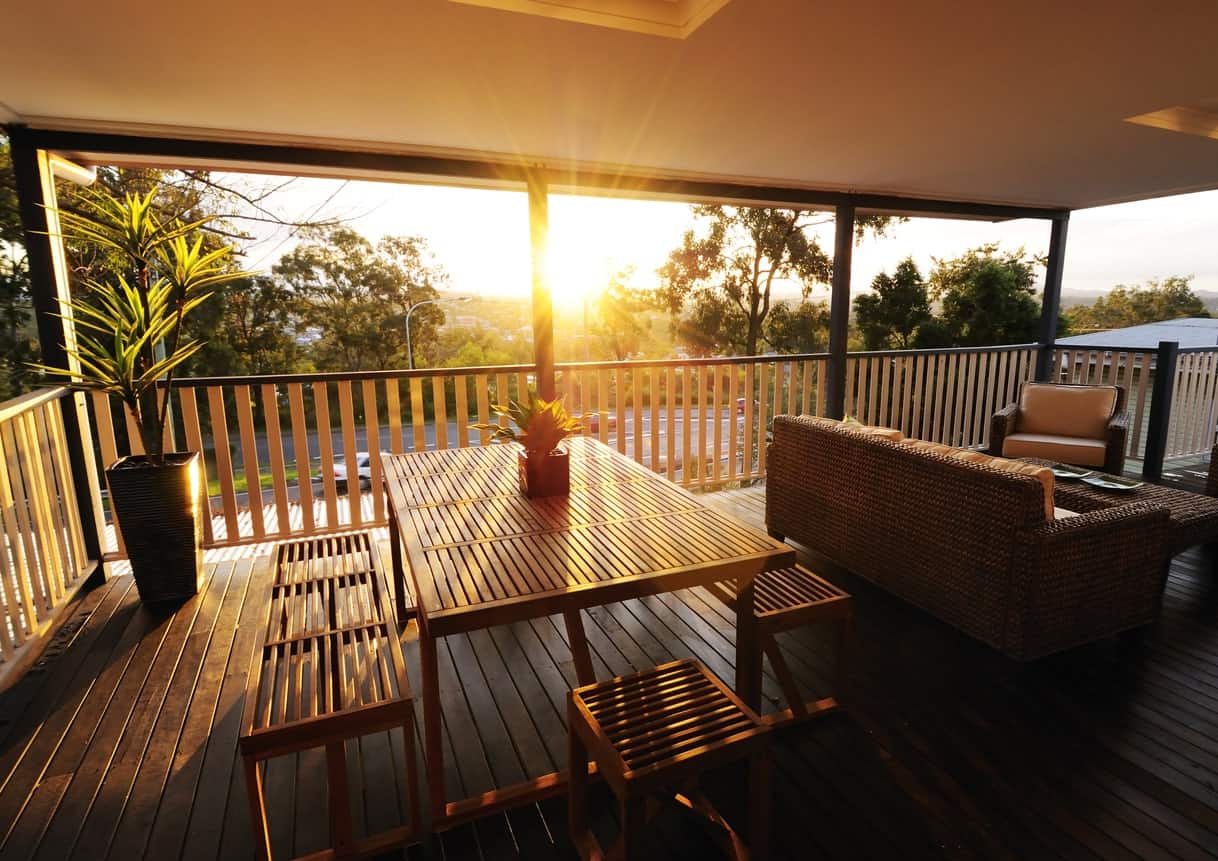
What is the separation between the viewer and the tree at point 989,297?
463 inches

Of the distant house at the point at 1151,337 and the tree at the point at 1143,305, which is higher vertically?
the tree at the point at 1143,305

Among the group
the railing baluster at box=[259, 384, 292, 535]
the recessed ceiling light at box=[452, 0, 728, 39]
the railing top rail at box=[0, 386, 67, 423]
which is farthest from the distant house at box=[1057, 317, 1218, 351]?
the railing top rail at box=[0, 386, 67, 423]

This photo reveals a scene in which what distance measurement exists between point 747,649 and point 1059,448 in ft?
12.4

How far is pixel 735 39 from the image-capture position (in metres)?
2.19

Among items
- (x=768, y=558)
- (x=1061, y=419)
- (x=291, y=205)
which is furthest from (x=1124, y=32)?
(x=291, y=205)

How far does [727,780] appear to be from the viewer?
183 cm

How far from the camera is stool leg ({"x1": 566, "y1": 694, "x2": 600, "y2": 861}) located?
4.94ft

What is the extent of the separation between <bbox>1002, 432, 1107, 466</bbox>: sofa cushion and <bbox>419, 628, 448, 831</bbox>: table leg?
447 centimetres

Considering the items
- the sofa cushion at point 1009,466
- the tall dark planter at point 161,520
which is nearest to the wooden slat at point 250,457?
the tall dark planter at point 161,520

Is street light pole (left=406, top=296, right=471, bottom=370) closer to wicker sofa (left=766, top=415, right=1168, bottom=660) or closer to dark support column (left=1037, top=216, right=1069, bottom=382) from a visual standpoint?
dark support column (left=1037, top=216, right=1069, bottom=382)

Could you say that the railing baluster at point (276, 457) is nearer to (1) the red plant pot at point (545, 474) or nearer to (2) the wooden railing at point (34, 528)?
(2) the wooden railing at point (34, 528)

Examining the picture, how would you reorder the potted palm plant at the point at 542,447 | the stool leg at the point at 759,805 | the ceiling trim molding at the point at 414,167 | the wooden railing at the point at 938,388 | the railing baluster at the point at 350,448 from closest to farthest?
1. the stool leg at the point at 759,805
2. the potted palm plant at the point at 542,447
3. the ceiling trim molding at the point at 414,167
4. the railing baluster at the point at 350,448
5. the wooden railing at the point at 938,388

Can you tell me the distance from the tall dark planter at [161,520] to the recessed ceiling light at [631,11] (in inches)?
97.3

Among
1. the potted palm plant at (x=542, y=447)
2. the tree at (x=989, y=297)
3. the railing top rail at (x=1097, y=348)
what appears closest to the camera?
the potted palm plant at (x=542, y=447)
